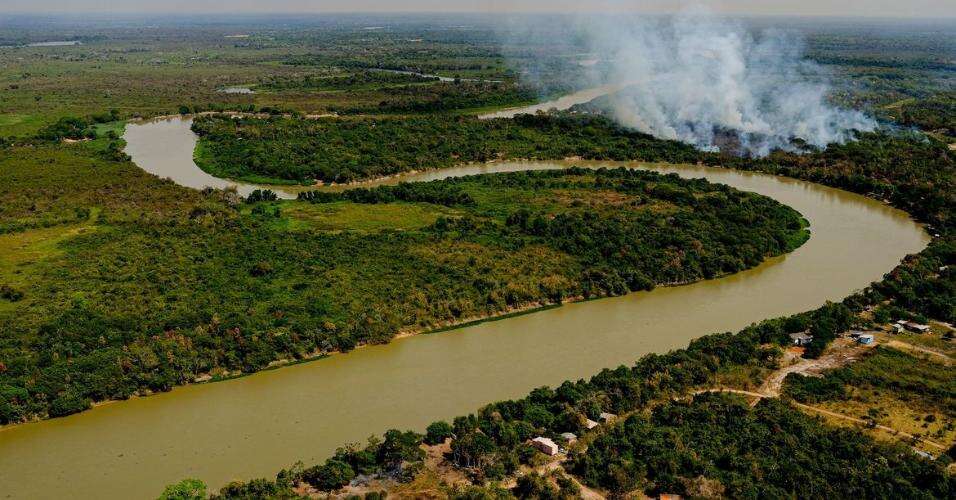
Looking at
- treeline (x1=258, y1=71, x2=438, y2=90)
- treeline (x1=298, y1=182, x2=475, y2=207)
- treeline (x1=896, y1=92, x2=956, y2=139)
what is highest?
treeline (x1=258, y1=71, x2=438, y2=90)

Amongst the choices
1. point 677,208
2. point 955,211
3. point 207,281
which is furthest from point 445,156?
point 955,211

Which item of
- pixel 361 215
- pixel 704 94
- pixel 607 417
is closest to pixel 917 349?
pixel 607 417

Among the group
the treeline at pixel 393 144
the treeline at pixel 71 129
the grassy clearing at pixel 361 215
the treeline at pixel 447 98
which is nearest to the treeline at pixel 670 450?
the grassy clearing at pixel 361 215

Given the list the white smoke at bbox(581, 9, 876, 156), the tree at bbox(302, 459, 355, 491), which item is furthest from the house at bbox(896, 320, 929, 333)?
the white smoke at bbox(581, 9, 876, 156)

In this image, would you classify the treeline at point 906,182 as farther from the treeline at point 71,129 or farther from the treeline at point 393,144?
the treeline at point 71,129

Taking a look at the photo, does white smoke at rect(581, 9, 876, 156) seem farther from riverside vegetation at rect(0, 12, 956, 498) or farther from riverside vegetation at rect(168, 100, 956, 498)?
riverside vegetation at rect(168, 100, 956, 498)

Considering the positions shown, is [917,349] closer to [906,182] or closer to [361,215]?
[906,182]
